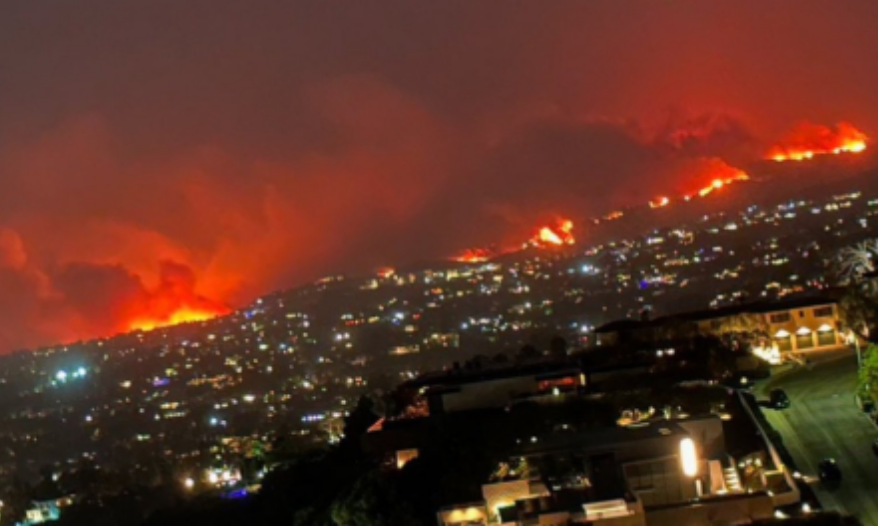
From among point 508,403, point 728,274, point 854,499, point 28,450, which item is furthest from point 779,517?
point 28,450

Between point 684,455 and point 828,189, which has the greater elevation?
point 828,189

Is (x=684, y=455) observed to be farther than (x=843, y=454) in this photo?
No

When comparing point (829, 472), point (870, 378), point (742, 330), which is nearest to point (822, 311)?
point (742, 330)

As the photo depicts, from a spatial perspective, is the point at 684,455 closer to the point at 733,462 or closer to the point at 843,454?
the point at 733,462

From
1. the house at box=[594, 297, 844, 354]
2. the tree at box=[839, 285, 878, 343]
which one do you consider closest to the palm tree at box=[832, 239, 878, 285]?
the house at box=[594, 297, 844, 354]

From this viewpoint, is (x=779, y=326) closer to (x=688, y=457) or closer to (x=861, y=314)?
(x=861, y=314)

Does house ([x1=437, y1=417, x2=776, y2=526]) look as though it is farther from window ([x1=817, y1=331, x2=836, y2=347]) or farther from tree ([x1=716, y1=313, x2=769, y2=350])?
window ([x1=817, y1=331, x2=836, y2=347])

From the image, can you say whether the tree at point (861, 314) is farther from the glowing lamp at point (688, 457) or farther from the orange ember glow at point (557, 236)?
the orange ember glow at point (557, 236)
